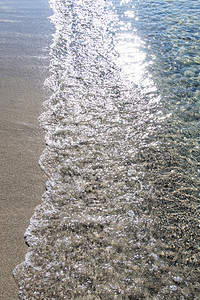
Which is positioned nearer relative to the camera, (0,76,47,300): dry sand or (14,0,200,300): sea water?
(14,0,200,300): sea water

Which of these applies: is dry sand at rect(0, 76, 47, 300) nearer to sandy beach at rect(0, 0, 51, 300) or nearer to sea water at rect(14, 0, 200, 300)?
sandy beach at rect(0, 0, 51, 300)

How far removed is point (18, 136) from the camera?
11.6ft

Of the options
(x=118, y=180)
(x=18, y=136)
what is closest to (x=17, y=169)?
(x=18, y=136)

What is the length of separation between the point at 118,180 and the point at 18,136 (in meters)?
1.67

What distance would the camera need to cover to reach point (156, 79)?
5.25 meters

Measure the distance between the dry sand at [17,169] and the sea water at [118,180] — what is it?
102 mm

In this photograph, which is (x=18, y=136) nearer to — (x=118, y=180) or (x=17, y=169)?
(x=17, y=169)

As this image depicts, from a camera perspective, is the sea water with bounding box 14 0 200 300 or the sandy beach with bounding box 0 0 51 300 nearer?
the sea water with bounding box 14 0 200 300

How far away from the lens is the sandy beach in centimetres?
234

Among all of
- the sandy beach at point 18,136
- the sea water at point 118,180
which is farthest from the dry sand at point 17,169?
the sea water at point 118,180

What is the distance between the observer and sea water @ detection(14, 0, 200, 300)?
84.2 inches

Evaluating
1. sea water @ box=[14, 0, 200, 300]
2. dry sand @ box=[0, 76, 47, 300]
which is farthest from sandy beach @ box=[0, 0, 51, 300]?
sea water @ box=[14, 0, 200, 300]

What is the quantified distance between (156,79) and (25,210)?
4.05m

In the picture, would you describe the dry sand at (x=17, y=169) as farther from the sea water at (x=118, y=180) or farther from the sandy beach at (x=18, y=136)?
the sea water at (x=118, y=180)
